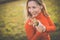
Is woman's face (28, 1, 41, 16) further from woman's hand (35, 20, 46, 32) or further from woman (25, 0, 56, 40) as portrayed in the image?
woman's hand (35, 20, 46, 32)

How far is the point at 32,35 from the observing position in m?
2.37

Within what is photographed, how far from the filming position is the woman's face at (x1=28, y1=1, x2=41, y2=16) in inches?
94.3

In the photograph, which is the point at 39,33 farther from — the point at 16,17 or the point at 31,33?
the point at 16,17

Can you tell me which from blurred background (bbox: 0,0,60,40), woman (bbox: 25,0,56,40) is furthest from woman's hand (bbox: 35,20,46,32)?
blurred background (bbox: 0,0,60,40)

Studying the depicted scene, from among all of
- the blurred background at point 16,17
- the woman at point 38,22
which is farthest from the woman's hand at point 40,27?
the blurred background at point 16,17

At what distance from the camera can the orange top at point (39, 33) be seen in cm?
236

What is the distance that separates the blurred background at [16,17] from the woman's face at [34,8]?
67 mm

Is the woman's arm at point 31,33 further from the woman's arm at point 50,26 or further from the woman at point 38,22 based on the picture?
the woman's arm at point 50,26

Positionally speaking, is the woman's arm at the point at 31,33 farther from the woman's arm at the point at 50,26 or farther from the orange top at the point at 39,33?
the woman's arm at the point at 50,26

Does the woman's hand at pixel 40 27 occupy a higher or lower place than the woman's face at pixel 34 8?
lower

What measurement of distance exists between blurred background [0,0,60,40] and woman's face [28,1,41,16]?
0.07 meters

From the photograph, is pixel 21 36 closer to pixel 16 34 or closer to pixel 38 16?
pixel 16 34

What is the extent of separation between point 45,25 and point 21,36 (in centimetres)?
28

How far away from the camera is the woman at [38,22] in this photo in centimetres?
237
